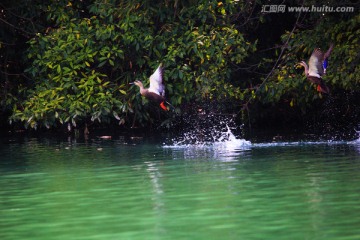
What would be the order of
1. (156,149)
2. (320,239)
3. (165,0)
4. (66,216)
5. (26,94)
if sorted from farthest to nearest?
(26,94)
(165,0)
(156,149)
(66,216)
(320,239)

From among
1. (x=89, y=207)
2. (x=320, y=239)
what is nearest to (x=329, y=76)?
(x=89, y=207)

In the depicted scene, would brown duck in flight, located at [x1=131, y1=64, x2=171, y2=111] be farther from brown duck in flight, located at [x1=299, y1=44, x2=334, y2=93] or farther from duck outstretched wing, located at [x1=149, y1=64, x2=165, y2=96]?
brown duck in flight, located at [x1=299, y1=44, x2=334, y2=93]

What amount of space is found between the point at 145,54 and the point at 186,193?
10.7m

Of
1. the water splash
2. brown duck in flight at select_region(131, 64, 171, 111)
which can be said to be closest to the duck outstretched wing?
brown duck in flight at select_region(131, 64, 171, 111)

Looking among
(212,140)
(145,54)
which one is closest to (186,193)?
(212,140)

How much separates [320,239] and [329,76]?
36.9ft

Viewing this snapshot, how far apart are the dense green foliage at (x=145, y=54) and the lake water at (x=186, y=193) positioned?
332 centimetres

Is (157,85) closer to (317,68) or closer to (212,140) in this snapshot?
(212,140)

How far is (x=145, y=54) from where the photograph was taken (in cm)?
2130

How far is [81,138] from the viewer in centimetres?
2159

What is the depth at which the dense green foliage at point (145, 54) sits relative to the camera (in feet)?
65.9

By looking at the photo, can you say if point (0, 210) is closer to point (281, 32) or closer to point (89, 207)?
point (89, 207)

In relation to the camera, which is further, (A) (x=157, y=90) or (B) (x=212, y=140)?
(B) (x=212, y=140)

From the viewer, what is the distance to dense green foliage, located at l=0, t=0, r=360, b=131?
2009 centimetres
